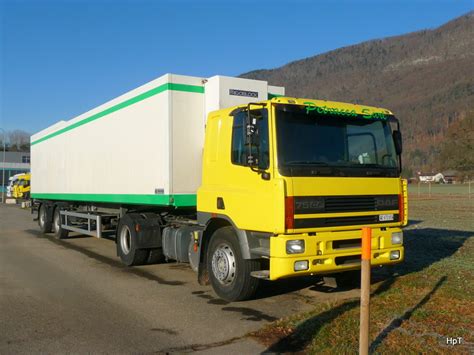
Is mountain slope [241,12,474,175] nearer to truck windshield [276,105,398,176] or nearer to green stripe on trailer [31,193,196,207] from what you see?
green stripe on trailer [31,193,196,207]

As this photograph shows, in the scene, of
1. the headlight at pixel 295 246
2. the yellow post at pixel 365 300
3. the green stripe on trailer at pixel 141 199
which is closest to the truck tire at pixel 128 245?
the green stripe on trailer at pixel 141 199

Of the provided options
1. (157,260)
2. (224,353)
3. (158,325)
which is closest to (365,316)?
(224,353)

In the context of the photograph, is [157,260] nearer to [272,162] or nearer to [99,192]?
[99,192]

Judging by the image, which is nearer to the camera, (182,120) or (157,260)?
(182,120)

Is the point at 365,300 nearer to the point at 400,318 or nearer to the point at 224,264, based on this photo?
the point at 400,318

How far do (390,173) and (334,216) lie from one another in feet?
3.90

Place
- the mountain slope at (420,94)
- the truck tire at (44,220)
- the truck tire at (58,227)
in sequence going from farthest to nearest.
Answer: the mountain slope at (420,94)
the truck tire at (44,220)
the truck tire at (58,227)

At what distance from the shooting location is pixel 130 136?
32.5 feet

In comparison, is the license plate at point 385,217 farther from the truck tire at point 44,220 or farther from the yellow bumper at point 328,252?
the truck tire at point 44,220

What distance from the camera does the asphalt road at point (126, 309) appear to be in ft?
17.1

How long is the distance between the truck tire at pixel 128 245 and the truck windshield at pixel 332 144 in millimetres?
4511

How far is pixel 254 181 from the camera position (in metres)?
6.29

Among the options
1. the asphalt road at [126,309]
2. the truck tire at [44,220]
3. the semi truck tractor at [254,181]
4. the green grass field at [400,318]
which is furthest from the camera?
the truck tire at [44,220]

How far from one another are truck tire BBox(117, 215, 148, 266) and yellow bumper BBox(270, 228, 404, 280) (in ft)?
14.0
